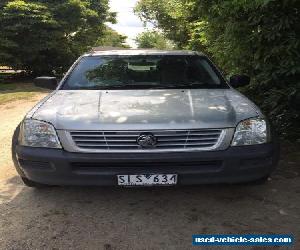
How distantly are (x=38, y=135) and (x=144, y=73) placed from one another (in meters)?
1.73

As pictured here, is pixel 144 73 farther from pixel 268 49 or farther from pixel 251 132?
pixel 268 49

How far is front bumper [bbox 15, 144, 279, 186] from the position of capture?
367cm

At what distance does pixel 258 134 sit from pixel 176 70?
1.65 m

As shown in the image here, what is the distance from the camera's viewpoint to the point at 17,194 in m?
4.55

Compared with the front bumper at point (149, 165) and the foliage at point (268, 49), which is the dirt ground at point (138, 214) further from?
the foliage at point (268, 49)

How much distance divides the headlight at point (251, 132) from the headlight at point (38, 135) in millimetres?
1555

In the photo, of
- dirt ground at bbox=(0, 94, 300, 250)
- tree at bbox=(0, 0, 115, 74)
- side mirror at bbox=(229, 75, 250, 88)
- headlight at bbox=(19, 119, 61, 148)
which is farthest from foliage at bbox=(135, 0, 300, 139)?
tree at bbox=(0, 0, 115, 74)

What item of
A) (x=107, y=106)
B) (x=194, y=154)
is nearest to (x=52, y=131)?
(x=107, y=106)

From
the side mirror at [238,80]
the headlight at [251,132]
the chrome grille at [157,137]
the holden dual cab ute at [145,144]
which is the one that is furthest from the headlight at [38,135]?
the side mirror at [238,80]

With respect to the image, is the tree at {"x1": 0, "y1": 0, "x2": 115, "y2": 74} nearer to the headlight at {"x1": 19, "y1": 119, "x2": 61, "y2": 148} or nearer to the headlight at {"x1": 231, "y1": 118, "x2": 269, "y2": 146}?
the headlight at {"x1": 19, "y1": 119, "x2": 61, "y2": 148}

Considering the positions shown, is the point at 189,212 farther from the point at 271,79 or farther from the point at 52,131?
the point at 271,79

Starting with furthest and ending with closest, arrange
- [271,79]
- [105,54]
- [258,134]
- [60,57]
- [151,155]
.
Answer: [60,57], [271,79], [105,54], [258,134], [151,155]

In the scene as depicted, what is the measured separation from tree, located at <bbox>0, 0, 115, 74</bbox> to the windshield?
13.9 metres

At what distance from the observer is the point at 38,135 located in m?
3.88
